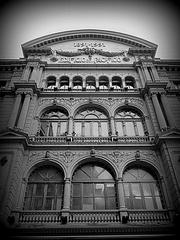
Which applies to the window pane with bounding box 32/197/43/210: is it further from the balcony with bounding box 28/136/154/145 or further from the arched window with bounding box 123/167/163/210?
the arched window with bounding box 123/167/163/210

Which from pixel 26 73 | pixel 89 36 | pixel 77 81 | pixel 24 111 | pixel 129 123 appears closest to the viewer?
pixel 24 111

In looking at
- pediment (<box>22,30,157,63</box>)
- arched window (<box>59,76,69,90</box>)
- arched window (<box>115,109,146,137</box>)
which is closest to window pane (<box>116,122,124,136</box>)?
arched window (<box>115,109,146,137</box>)

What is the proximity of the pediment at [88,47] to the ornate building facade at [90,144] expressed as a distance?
0.46 feet

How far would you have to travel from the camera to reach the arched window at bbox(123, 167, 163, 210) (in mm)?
13715

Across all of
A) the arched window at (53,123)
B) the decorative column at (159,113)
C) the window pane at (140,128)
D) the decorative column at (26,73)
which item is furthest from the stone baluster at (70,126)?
the decorative column at (159,113)

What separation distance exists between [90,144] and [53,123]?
152 inches

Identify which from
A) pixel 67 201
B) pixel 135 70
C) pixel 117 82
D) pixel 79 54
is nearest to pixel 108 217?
pixel 67 201

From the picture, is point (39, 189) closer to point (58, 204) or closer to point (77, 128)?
point (58, 204)

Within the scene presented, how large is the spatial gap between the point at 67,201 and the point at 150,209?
4542 mm

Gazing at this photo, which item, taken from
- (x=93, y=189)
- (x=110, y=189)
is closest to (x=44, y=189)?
(x=93, y=189)

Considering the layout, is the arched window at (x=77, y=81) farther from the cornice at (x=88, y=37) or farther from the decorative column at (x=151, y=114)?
the decorative column at (x=151, y=114)

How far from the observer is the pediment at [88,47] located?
77.9 ft

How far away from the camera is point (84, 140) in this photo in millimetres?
16625

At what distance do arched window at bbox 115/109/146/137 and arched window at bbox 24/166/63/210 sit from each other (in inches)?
223
